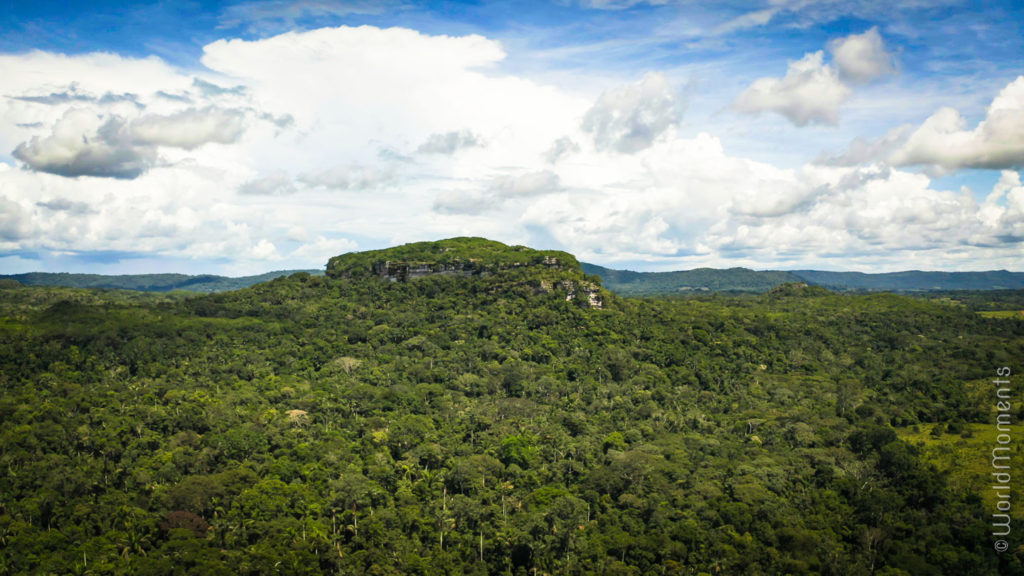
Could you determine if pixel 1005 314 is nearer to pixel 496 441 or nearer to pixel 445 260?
pixel 445 260

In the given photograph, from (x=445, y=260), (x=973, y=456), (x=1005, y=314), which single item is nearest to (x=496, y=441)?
(x=973, y=456)

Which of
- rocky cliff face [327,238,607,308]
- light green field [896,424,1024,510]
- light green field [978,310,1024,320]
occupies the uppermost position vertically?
rocky cliff face [327,238,607,308]

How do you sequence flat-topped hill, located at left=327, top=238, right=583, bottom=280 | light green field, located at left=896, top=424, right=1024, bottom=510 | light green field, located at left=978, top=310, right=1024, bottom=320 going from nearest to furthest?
light green field, located at left=896, top=424, right=1024, bottom=510
flat-topped hill, located at left=327, top=238, right=583, bottom=280
light green field, located at left=978, top=310, right=1024, bottom=320

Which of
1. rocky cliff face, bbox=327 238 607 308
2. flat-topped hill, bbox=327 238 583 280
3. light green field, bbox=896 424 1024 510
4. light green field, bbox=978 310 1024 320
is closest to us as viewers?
light green field, bbox=896 424 1024 510

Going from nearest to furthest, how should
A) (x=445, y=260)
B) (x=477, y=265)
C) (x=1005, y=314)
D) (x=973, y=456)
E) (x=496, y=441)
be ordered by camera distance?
1. (x=973, y=456)
2. (x=496, y=441)
3. (x=477, y=265)
4. (x=445, y=260)
5. (x=1005, y=314)

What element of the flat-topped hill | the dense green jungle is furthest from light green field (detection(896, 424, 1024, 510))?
the flat-topped hill

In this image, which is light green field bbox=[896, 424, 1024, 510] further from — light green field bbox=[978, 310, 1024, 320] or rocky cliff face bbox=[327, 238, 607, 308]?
light green field bbox=[978, 310, 1024, 320]

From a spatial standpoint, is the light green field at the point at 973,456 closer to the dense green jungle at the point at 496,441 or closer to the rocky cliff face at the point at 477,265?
the dense green jungle at the point at 496,441

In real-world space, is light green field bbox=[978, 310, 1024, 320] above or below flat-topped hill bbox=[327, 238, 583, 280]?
below
